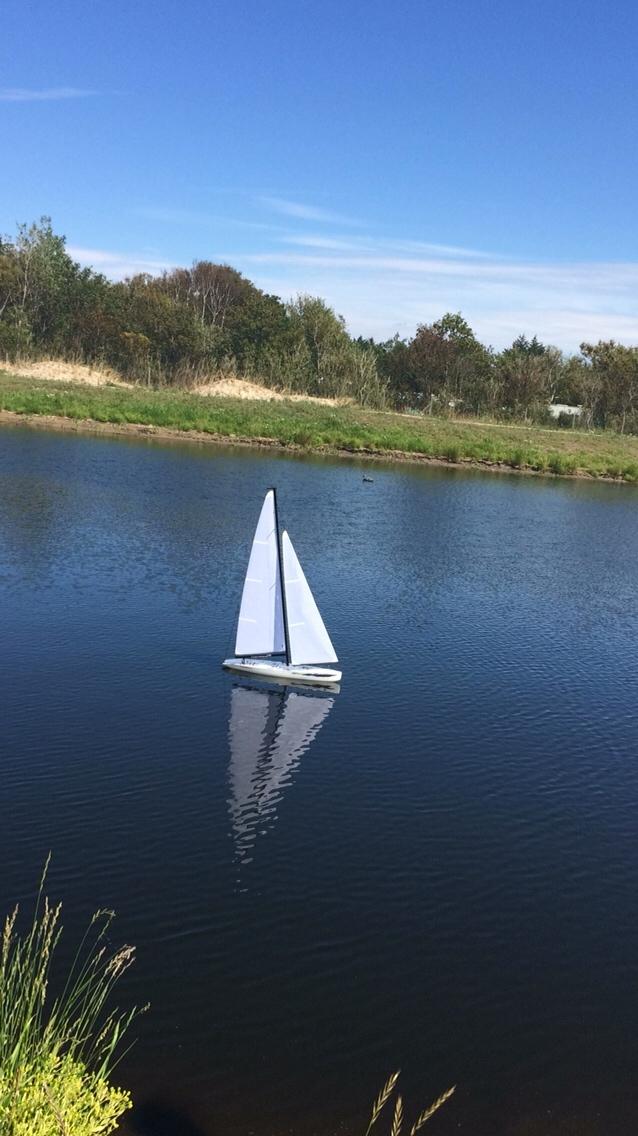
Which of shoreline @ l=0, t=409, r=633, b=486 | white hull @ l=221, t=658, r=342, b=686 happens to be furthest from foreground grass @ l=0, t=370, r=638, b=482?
white hull @ l=221, t=658, r=342, b=686

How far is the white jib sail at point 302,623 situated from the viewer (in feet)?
110

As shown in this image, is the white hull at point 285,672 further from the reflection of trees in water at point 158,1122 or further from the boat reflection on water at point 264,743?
the reflection of trees in water at point 158,1122

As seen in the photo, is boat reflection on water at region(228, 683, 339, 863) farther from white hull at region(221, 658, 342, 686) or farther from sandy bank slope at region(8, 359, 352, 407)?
sandy bank slope at region(8, 359, 352, 407)

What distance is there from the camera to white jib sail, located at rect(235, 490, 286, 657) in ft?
110

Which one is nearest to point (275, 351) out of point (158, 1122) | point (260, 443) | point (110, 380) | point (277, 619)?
point (110, 380)

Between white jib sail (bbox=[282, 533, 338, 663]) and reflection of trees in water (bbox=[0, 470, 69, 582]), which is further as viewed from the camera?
reflection of trees in water (bbox=[0, 470, 69, 582])

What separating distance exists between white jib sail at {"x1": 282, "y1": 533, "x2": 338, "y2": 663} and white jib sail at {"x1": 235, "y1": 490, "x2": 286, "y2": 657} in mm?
497

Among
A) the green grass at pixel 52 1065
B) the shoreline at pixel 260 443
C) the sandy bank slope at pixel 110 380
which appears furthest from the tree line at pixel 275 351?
the green grass at pixel 52 1065

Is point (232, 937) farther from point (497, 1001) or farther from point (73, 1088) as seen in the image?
point (73, 1088)

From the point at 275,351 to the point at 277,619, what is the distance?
123 meters

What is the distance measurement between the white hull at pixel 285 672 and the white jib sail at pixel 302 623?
0.53m

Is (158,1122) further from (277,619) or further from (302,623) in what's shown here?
(277,619)

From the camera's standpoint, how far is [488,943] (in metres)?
19.0

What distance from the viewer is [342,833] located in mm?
22672
